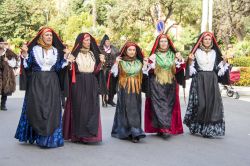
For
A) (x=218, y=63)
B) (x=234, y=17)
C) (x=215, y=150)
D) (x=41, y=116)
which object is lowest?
(x=215, y=150)

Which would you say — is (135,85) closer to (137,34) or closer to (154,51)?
(154,51)

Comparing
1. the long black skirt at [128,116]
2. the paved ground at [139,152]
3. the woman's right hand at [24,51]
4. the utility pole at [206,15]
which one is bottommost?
the paved ground at [139,152]

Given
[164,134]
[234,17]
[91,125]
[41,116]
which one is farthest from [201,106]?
[234,17]

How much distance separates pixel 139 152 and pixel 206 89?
92.0 inches

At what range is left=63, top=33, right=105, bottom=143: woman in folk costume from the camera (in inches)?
357

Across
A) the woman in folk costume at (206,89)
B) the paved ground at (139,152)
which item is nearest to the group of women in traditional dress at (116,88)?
the woman in folk costume at (206,89)

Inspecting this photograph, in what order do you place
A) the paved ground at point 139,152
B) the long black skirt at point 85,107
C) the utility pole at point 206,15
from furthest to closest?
the utility pole at point 206,15 < the long black skirt at point 85,107 < the paved ground at point 139,152

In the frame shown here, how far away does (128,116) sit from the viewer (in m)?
9.48

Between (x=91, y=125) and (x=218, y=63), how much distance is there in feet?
9.50

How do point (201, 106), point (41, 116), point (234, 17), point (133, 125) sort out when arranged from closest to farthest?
point (41, 116), point (133, 125), point (201, 106), point (234, 17)

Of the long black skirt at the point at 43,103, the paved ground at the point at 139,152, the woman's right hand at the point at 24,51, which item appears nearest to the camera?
the paved ground at the point at 139,152

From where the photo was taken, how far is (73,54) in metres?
9.12

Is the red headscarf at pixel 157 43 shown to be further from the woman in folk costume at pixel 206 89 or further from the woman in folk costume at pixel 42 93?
the woman in folk costume at pixel 42 93

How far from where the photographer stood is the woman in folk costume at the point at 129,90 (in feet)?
31.2
